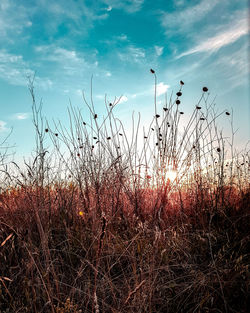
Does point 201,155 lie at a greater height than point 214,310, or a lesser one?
greater

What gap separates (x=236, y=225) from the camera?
235cm

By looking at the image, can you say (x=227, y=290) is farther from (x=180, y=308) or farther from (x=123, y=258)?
(x=123, y=258)

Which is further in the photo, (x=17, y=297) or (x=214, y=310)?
(x=17, y=297)

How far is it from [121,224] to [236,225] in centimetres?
107

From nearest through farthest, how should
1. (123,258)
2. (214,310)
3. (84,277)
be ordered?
1. (214,310)
2. (84,277)
3. (123,258)

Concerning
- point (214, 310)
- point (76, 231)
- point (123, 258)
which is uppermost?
point (76, 231)

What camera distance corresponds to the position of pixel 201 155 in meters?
3.11

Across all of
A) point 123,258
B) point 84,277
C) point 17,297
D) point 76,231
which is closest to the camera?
point 17,297

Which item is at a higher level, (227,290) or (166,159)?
(166,159)

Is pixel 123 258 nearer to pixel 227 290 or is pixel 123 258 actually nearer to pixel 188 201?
pixel 227 290

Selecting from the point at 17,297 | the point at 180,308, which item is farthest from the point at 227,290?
the point at 17,297

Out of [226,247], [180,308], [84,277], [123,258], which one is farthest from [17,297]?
[226,247]

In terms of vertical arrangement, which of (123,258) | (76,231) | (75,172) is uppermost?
(75,172)

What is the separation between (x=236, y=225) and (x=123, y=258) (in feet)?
3.72
